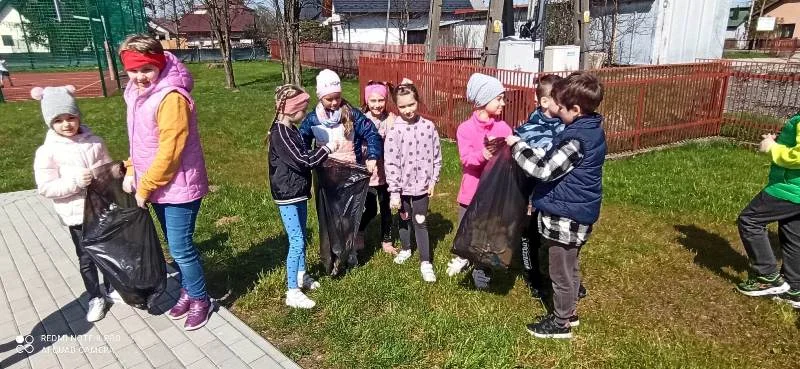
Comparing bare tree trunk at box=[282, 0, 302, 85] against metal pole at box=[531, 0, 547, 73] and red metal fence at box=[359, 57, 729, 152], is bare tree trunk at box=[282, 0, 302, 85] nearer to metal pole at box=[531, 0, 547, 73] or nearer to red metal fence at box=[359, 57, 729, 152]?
metal pole at box=[531, 0, 547, 73]

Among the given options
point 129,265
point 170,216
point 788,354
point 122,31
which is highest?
point 122,31

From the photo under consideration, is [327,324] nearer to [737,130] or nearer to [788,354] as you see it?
[788,354]

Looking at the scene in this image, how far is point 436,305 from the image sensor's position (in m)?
3.46

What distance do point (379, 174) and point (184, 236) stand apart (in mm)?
1669

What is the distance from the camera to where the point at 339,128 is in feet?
12.1

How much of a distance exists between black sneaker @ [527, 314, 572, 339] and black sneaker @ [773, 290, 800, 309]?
1640 mm

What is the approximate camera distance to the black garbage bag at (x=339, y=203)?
11.4ft

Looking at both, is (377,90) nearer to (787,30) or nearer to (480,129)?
(480,129)

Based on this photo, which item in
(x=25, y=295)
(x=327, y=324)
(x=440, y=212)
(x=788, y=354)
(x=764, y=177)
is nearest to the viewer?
(x=788, y=354)

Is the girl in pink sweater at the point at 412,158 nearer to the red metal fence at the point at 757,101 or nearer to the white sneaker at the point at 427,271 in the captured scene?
the white sneaker at the point at 427,271

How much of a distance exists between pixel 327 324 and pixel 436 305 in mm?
766

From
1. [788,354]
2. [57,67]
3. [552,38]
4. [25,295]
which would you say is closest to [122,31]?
[57,67]

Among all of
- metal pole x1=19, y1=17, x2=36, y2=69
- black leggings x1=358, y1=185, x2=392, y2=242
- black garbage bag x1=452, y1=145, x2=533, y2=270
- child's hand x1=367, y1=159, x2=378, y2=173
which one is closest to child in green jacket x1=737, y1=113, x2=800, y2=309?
black garbage bag x1=452, y1=145, x2=533, y2=270

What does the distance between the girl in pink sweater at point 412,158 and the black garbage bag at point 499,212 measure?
727 mm
